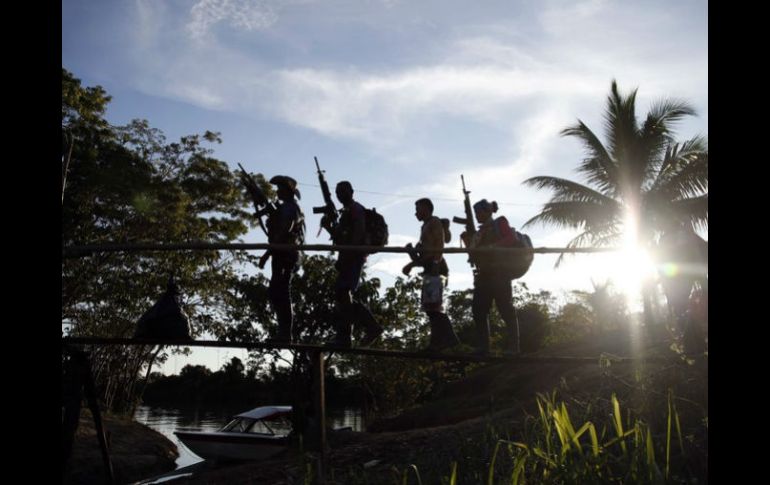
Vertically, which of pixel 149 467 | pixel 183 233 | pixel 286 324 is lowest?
pixel 149 467

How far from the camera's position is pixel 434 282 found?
575cm

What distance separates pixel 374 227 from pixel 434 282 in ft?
2.65

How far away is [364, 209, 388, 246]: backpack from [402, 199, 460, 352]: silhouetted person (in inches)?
15.4

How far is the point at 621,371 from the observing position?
317 inches

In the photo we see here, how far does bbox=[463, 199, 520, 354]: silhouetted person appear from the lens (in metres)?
5.50

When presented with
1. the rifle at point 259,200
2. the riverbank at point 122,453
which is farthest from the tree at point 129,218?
the rifle at point 259,200

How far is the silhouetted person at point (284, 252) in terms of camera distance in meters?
5.73

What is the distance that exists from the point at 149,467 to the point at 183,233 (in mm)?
7335

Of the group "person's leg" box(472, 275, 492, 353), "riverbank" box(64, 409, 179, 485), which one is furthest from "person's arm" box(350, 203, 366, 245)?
"riverbank" box(64, 409, 179, 485)

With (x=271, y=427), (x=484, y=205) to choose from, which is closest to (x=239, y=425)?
(x=271, y=427)
